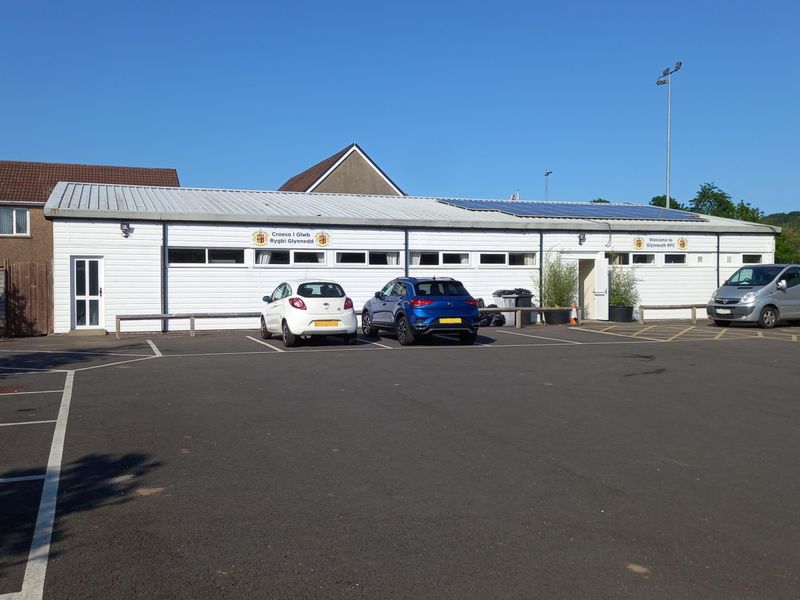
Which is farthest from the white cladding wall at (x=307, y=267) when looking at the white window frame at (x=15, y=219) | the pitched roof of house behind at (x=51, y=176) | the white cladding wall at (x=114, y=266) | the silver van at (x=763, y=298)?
the pitched roof of house behind at (x=51, y=176)

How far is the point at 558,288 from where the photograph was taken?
2344cm

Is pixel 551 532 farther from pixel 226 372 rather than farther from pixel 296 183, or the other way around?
pixel 296 183

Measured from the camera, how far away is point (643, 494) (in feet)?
16.6

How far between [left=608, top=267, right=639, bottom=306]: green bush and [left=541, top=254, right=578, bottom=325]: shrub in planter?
1703 millimetres

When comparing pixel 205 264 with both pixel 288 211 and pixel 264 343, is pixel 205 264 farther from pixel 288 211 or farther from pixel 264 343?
Answer: pixel 264 343

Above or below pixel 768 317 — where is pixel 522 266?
above

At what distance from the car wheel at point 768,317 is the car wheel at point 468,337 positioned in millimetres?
10135

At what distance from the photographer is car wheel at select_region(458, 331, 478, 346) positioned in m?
16.1

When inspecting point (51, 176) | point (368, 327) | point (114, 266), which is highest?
point (51, 176)

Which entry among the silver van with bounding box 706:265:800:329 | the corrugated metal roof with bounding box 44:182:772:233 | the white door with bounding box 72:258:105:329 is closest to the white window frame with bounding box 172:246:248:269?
the corrugated metal roof with bounding box 44:182:772:233

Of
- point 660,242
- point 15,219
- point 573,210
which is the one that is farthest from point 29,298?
point 660,242

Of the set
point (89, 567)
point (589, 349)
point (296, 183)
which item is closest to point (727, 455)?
point (89, 567)

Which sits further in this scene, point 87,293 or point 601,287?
point 601,287

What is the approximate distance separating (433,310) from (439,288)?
64cm
